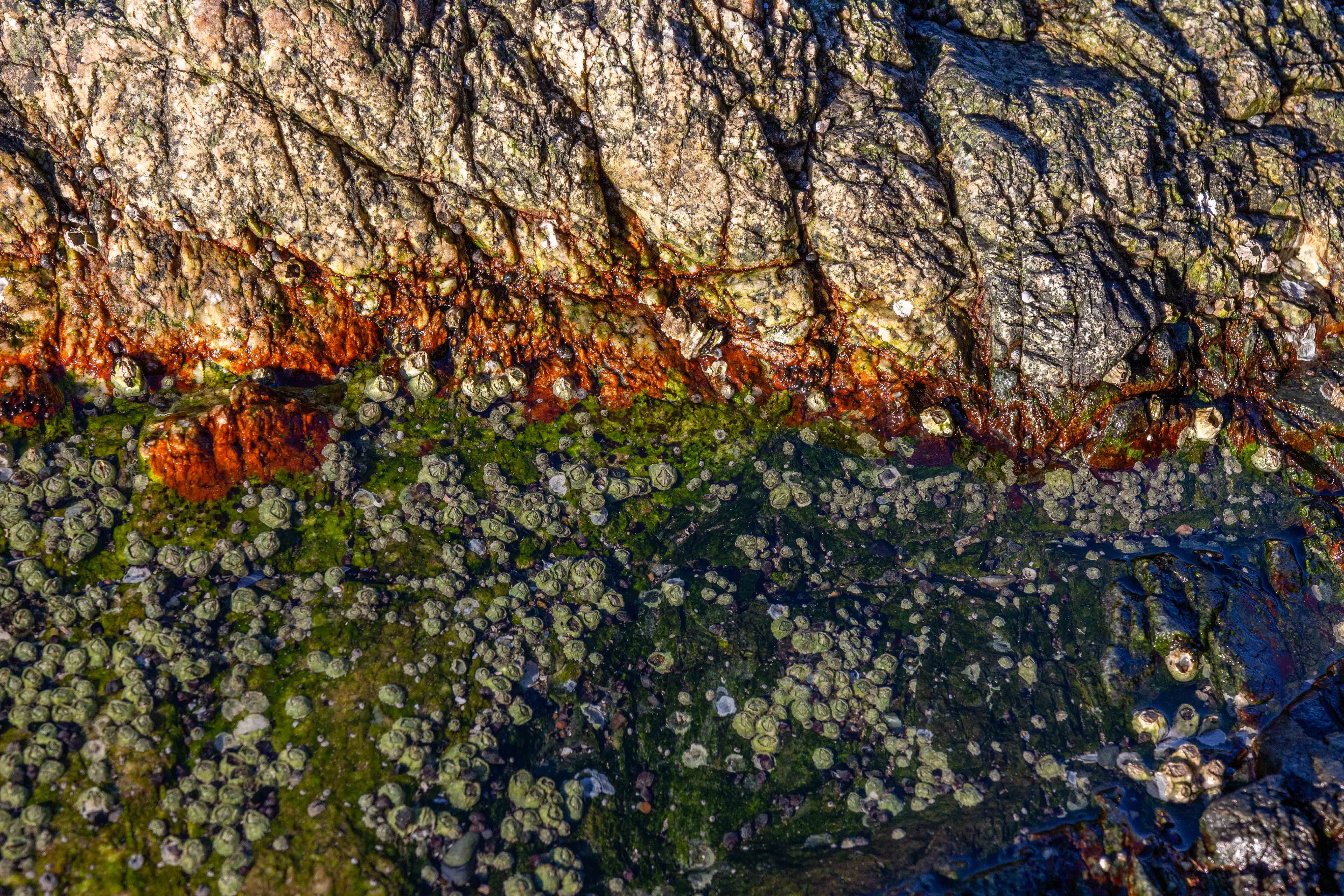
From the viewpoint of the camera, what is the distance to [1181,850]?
4516mm

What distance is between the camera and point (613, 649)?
16.2 ft

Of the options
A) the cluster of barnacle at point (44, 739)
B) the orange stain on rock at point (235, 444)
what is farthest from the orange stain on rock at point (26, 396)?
the cluster of barnacle at point (44, 739)

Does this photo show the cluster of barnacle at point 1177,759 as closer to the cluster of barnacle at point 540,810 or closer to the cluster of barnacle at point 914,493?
the cluster of barnacle at point 914,493

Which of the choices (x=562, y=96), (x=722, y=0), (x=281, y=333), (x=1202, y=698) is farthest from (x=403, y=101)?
(x=1202, y=698)

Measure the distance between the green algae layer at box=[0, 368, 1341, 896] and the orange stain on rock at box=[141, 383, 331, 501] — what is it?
123mm

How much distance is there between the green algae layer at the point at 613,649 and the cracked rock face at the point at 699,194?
0.62m

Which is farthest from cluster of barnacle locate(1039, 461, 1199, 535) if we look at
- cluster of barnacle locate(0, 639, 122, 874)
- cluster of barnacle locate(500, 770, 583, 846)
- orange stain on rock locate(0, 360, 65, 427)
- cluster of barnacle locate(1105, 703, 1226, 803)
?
orange stain on rock locate(0, 360, 65, 427)

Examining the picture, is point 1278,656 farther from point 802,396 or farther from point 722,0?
point 722,0

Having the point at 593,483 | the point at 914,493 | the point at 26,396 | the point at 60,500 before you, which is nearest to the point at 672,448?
the point at 593,483

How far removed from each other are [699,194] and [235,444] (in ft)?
11.8

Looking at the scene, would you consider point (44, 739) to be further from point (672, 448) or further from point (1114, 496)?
point (1114, 496)

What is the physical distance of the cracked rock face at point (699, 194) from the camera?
5.24 meters

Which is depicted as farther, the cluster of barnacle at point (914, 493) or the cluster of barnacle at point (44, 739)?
the cluster of barnacle at point (914, 493)

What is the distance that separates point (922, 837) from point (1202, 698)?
2258 mm
